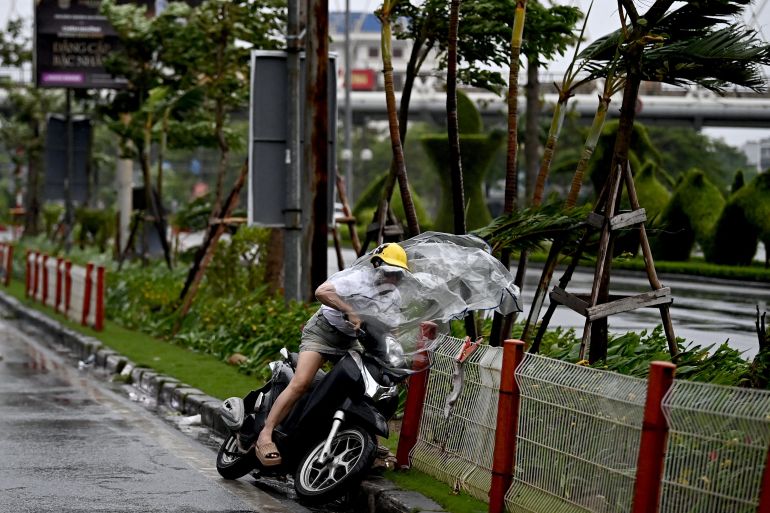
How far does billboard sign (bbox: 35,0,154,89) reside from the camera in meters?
28.6

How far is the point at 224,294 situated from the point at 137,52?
633 cm

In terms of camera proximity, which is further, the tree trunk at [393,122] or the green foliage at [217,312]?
the green foliage at [217,312]

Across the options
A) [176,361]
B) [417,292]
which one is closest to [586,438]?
[417,292]

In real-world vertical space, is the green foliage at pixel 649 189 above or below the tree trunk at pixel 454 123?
below

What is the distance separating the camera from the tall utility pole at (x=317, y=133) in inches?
594

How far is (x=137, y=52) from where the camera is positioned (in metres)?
24.2

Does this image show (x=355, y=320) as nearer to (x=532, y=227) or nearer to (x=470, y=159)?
(x=532, y=227)

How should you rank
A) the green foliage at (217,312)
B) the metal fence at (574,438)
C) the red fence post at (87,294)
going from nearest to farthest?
the metal fence at (574,438), the green foliage at (217,312), the red fence post at (87,294)

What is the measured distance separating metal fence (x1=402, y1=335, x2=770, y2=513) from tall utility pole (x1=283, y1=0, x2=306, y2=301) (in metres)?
6.65

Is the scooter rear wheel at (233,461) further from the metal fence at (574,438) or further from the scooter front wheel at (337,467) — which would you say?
the metal fence at (574,438)

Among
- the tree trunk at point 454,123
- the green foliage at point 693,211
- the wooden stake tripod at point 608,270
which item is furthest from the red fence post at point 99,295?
the green foliage at point 693,211

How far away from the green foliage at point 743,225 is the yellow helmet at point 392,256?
23855mm

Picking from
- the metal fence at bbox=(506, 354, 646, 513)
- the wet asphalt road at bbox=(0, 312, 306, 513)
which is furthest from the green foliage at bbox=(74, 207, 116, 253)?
the metal fence at bbox=(506, 354, 646, 513)

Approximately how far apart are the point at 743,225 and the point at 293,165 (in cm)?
2011
